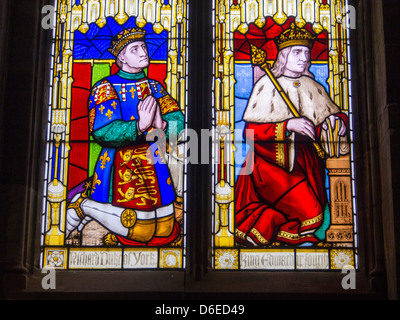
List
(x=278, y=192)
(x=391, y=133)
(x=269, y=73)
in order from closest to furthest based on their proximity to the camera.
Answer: (x=391, y=133) < (x=278, y=192) < (x=269, y=73)

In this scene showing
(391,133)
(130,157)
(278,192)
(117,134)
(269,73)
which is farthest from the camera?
(269,73)

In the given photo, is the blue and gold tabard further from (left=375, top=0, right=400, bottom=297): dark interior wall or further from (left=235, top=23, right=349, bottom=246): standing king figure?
(left=375, top=0, right=400, bottom=297): dark interior wall

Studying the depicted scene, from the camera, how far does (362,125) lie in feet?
27.5

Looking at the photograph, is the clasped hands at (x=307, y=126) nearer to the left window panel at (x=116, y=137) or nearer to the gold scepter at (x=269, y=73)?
the gold scepter at (x=269, y=73)

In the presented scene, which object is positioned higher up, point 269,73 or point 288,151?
point 269,73

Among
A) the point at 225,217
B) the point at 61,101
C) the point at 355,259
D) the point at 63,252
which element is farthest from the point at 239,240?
the point at 61,101

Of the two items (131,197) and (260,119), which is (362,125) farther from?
(131,197)

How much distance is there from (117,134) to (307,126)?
1.63m

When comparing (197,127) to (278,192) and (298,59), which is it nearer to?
(278,192)

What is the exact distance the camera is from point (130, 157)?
837 centimetres

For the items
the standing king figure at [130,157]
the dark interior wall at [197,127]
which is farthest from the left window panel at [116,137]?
the dark interior wall at [197,127]

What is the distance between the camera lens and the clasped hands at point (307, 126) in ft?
27.7

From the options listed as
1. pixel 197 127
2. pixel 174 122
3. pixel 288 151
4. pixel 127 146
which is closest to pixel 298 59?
pixel 288 151

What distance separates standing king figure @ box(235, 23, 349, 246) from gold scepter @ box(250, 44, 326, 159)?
0.09ft
